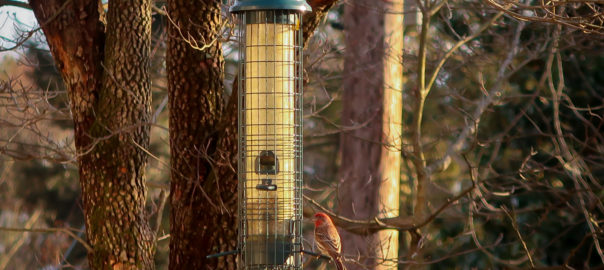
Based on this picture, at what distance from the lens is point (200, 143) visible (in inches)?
216

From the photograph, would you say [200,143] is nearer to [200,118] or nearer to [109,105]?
[200,118]

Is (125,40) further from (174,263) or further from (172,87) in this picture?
(174,263)

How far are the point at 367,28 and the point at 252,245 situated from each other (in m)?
5.20

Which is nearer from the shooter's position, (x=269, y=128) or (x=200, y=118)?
(x=269, y=128)

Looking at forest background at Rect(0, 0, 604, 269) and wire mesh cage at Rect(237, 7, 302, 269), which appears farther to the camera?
forest background at Rect(0, 0, 604, 269)

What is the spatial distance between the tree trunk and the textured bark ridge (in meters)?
3.46

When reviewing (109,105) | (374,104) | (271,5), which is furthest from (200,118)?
(374,104)

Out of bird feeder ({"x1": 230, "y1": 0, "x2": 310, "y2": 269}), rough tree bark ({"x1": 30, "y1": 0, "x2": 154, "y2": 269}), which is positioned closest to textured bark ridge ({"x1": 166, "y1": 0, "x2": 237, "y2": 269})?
rough tree bark ({"x1": 30, "y1": 0, "x2": 154, "y2": 269})

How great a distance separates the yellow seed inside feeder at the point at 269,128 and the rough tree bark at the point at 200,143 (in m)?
1.01

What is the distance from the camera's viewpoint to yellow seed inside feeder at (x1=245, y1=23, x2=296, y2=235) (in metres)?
4.25

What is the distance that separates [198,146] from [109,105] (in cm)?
76

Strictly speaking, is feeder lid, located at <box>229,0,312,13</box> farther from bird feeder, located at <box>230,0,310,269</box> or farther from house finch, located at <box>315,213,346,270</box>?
house finch, located at <box>315,213,346,270</box>

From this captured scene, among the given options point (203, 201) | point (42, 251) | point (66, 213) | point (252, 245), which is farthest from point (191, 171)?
point (66, 213)

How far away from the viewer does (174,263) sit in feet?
18.3
